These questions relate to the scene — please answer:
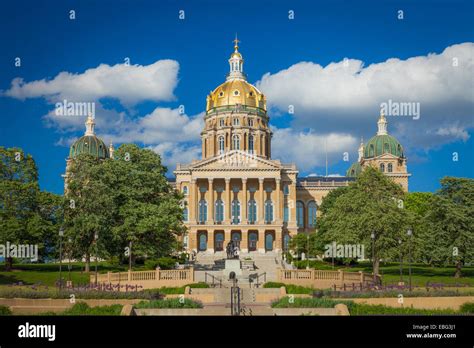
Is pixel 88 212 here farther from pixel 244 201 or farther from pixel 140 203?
pixel 244 201

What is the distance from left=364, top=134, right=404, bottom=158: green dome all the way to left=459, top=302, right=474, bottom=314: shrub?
8113cm

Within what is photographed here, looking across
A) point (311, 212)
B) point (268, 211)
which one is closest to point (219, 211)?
point (268, 211)

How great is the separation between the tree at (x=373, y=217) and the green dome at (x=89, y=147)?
2427 inches

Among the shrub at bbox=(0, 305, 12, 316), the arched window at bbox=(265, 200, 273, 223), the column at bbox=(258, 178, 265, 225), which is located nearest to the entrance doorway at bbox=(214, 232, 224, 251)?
the column at bbox=(258, 178, 265, 225)

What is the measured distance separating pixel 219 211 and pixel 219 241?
4595 mm

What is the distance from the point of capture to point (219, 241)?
96.1m

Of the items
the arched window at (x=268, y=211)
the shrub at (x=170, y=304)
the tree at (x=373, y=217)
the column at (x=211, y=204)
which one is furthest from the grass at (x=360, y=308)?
the arched window at (x=268, y=211)

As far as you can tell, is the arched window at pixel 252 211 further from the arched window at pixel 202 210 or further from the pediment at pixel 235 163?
the arched window at pixel 202 210

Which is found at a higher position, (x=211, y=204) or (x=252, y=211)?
(x=211, y=204)

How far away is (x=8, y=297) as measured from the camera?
1246 inches

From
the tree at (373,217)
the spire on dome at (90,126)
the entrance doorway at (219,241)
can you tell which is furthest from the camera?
the spire on dome at (90,126)

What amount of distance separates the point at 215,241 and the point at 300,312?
228 feet

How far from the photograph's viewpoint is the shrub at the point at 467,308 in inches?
1181
